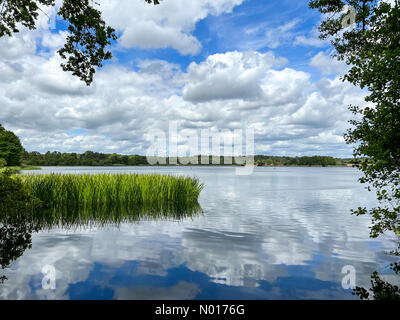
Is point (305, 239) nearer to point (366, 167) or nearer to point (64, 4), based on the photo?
point (366, 167)

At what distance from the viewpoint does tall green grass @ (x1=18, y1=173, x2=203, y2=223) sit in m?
19.5

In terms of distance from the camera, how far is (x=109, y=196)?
71.7 ft

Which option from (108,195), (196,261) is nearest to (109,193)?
(108,195)

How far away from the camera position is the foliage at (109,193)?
20688mm

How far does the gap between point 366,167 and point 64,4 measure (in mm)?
13466

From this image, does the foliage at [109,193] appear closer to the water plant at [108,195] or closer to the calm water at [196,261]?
the water plant at [108,195]

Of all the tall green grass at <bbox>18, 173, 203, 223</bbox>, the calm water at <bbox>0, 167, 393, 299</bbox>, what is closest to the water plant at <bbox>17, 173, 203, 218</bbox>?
the tall green grass at <bbox>18, 173, 203, 223</bbox>

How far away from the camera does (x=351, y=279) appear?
27.5 ft

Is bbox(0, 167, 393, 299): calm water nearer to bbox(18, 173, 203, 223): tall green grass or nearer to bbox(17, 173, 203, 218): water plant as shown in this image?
bbox(18, 173, 203, 223): tall green grass

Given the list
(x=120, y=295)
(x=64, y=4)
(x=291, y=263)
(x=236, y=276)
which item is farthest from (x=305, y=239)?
(x=64, y=4)

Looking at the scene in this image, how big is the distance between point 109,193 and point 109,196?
0.25 metres

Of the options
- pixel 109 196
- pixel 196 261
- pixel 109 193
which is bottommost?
pixel 196 261

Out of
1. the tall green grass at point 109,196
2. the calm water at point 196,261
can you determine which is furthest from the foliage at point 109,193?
the calm water at point 196,261

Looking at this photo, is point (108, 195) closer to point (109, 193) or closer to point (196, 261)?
point (109, 193)
